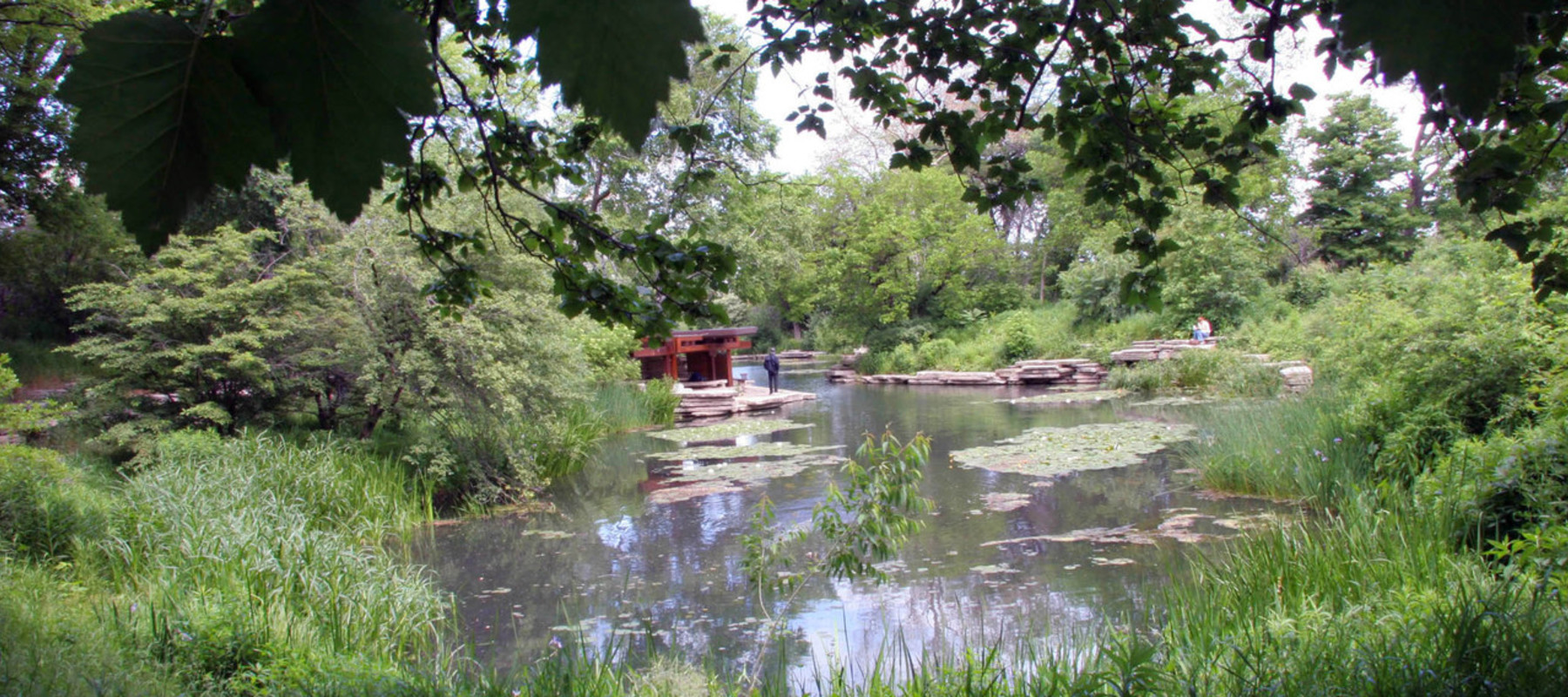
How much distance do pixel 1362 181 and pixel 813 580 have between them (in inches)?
679

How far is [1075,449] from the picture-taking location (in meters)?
9.34

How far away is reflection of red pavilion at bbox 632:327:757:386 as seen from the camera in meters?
16.9

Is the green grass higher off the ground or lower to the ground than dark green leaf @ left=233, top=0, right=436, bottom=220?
lower

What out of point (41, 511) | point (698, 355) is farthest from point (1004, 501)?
point (698, 355)

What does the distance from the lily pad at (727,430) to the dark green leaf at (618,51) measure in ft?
37.2

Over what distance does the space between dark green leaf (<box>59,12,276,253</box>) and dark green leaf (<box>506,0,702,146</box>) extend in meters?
0.16

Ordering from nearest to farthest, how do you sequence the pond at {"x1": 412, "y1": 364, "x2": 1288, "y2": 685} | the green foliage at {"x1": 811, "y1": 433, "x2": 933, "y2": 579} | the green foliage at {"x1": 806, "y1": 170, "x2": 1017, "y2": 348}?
the green foliage at {"x1": 811, "y1": 433, "x2": 933, "y2": 579} → the pond at {"x1": 412, "y1": 364, "x2": 1288, "y2": 685} → the green foliage at {"x1": 806, "y1": 170, "x2": 1017, "y2": 348}

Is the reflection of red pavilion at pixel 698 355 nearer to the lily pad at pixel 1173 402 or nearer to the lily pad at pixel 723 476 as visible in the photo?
the lily pad at pixel 723 476

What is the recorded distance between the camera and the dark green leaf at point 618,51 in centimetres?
33

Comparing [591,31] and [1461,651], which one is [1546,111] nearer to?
[1461,651]

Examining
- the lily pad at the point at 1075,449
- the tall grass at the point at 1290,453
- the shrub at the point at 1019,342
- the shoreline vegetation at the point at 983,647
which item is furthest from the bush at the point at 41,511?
the shrub at the point at 1019,342

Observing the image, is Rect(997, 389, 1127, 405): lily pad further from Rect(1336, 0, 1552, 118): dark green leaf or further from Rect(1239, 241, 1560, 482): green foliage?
Rect(1336, 0, 1552, 118): dark green leaf

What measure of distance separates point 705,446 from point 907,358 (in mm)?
11420

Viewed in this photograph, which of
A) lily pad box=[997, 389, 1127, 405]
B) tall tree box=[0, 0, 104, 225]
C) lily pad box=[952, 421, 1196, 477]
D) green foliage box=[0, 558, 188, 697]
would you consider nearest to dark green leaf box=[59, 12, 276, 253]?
tall tree box=[0, 0, 104, 225]
